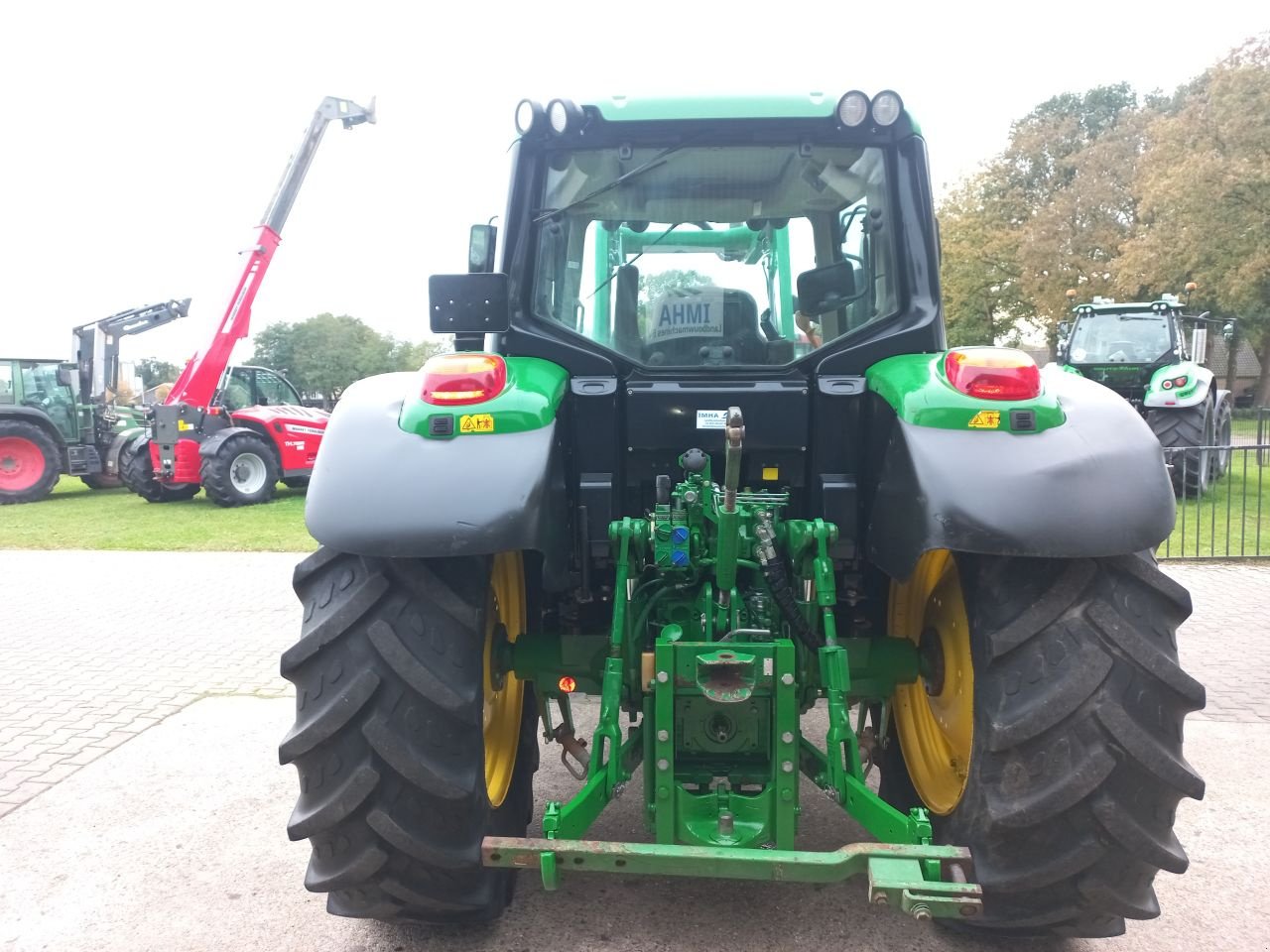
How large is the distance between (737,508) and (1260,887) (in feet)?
6.86

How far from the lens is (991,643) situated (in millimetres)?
2258

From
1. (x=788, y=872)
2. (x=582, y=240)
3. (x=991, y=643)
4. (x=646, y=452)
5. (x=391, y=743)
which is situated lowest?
(x=788, y=872)

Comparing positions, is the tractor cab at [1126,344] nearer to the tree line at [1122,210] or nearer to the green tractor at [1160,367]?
the green tractor at [1160,367]

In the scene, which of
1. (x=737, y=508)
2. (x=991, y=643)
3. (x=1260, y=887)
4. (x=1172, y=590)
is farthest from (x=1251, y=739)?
(x=737, y=508)

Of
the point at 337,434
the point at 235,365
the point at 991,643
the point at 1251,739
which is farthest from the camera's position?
the point at 235,365

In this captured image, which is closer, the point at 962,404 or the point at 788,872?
the point at 788,872

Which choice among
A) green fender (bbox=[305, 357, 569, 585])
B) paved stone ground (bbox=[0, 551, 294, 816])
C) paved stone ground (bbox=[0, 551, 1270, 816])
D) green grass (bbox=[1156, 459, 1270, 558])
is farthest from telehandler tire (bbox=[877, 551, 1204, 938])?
green grass (bbox=[1156, 459, 1270, 558])

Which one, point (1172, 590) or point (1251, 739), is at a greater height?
point (1172, 590)

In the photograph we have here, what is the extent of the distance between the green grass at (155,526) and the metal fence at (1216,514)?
8.80 meters

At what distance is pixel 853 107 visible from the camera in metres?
2.74

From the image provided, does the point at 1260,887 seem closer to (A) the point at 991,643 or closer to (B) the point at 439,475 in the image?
(A) the point at 991,643

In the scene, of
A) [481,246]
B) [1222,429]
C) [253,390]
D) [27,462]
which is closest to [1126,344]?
[1222,429]

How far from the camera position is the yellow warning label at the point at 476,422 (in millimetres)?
2408

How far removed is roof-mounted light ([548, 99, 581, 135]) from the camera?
279 centimetres
